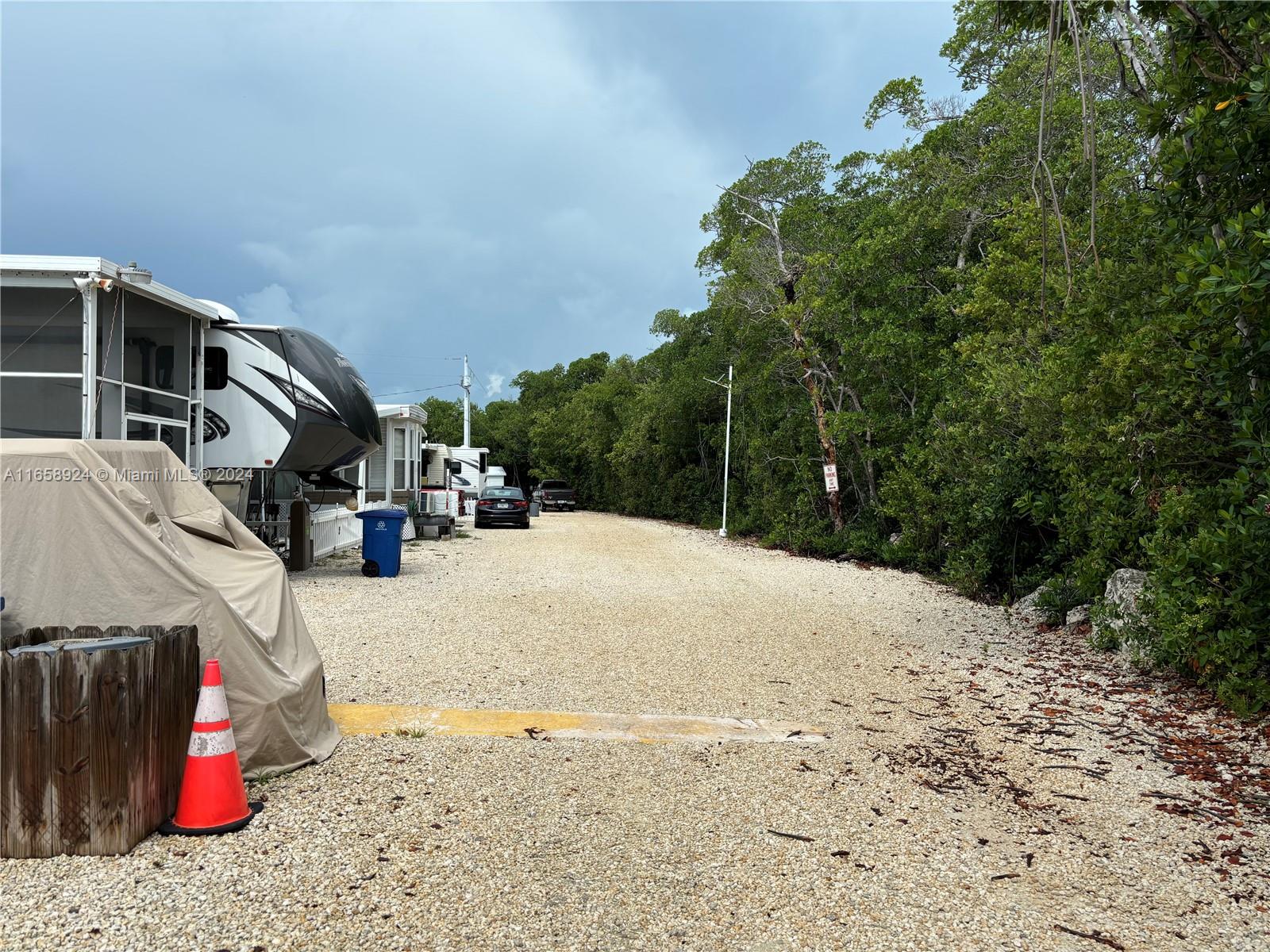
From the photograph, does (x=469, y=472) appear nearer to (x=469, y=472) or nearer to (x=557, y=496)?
(x=469, y=472)

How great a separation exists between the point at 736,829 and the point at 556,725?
A: 6.24 feet

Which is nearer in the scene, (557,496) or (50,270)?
(50,270)

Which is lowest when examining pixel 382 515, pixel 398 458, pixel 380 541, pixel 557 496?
pixel 380 541

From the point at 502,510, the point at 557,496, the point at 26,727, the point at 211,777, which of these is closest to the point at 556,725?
the point at 211,777

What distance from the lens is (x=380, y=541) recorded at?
1352 centimetres

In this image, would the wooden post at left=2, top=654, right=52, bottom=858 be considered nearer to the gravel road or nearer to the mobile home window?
the gravel road

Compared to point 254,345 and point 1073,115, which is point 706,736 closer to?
point 254,345

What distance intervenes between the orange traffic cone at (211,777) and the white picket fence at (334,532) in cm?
1137

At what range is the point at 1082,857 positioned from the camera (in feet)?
12.6

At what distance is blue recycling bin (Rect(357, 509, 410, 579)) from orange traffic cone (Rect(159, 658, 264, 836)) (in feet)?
32.0

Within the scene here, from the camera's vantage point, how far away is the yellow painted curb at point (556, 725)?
5.45 m

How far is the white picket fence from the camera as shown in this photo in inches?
624

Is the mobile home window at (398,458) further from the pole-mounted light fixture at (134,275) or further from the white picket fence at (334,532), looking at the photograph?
the pole-mounted light fixture at (134,275)

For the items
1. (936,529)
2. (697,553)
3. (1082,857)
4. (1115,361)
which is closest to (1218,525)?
(1115,361)
